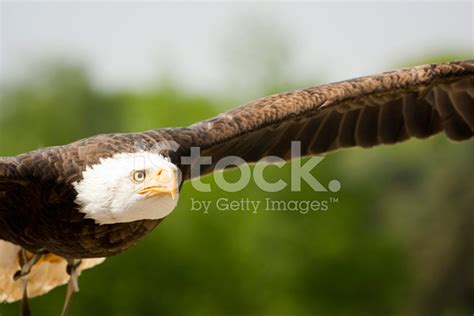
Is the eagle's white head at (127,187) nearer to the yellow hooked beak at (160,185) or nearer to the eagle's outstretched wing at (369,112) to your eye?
the yellow hooked beak at (160,185)

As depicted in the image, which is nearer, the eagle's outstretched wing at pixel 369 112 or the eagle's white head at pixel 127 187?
the eagle's white head at pixel 127 187

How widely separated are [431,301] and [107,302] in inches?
533

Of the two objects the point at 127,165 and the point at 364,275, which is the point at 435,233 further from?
the point at 127,165

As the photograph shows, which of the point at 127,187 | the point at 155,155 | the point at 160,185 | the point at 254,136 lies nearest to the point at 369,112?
the point at 254,136

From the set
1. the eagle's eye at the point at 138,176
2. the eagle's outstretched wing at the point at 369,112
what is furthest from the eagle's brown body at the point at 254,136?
the eagle's eye at the point at 138,176

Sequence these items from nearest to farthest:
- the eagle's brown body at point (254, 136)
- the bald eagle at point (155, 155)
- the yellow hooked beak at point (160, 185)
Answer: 1. the yellow hooked beak at point (160, 185)
2. the bald eagle at point (155, 155)
3. the eagle's brown body at point (254, 136)

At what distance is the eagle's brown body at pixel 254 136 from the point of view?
761cm

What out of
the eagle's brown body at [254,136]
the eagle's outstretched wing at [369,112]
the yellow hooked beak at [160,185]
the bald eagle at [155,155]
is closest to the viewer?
the yellow hooked beak at [160,185]

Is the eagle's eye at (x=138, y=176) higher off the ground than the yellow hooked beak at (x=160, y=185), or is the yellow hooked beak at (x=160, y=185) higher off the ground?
the eagle's eye at (x=138, y=176)

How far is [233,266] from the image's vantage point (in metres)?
32.9

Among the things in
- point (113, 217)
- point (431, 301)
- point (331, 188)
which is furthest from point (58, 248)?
point (431, 301)

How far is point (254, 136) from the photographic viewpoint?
9555mm

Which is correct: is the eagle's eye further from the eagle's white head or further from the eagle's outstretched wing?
the eagle's outstretched wing

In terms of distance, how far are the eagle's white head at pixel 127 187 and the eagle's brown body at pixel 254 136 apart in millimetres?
105
